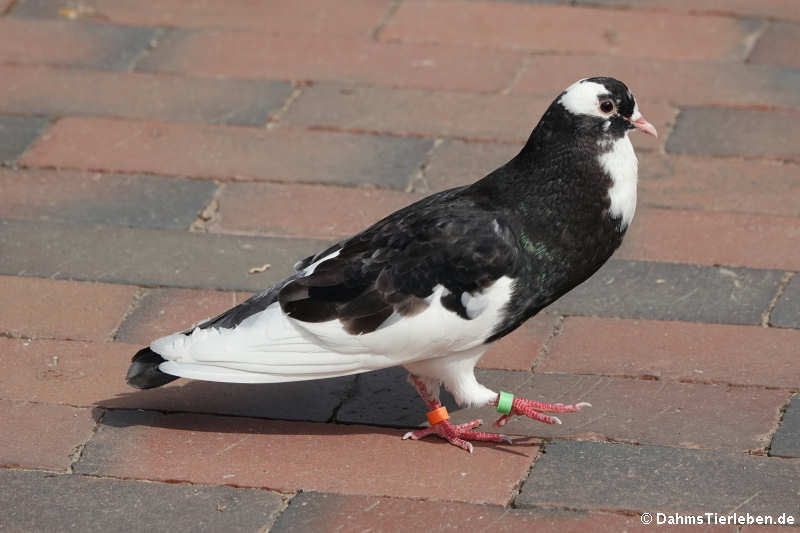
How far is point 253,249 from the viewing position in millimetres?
5359

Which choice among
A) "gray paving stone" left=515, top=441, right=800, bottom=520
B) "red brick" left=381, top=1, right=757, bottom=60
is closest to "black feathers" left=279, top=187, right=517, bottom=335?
"gray paving stone" left=515, top=441, right=800, bottom=520

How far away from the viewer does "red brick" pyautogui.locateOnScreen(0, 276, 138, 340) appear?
4.80 meters

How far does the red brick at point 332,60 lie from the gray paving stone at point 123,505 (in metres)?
3.22

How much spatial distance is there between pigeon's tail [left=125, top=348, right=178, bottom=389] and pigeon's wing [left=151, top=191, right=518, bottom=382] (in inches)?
1.4

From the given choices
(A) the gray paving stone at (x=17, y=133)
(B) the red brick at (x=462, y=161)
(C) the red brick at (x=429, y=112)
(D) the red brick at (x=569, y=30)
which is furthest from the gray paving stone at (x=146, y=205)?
(D) the red brick at (x=569, y=30)

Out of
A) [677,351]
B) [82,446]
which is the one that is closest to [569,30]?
[677,351]

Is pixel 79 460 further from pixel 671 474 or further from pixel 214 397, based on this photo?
pixel 671 474

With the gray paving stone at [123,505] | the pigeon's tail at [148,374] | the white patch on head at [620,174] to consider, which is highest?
the white patch on head at [620,174]

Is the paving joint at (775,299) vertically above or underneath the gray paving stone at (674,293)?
above

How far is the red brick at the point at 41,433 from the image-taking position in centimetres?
407

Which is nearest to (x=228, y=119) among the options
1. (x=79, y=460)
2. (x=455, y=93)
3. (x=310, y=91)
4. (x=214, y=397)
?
(x=310, y=91)

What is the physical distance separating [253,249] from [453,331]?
5.24 feet

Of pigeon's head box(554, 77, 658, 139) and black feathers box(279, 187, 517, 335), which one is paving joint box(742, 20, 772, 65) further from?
black feathers box(279, 187, 517, 335)

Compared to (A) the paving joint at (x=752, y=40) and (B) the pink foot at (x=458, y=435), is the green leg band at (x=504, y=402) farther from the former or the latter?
(A) the paving joint at (x=752, y=40)
